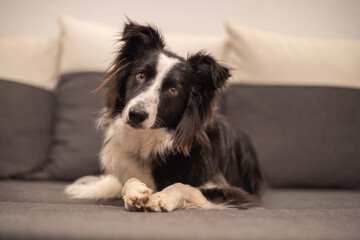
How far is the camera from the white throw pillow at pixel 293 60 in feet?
9.91

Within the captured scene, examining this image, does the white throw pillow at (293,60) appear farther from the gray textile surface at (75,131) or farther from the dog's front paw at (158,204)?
the dog's front paw at (158,204)

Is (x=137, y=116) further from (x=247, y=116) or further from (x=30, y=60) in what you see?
(x=30, y=60)

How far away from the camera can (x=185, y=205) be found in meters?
1.87

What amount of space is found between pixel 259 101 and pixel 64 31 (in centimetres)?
187

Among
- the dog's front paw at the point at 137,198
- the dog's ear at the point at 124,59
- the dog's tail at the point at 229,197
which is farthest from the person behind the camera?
the dog's ear at the point at 124,59

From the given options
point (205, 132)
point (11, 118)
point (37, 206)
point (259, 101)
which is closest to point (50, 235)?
point (37, 206)

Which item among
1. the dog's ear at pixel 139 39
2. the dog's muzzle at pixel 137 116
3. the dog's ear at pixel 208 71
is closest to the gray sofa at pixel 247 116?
the dog's muzzle at pixel 137 116

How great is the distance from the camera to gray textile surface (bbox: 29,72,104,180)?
272 centimetres

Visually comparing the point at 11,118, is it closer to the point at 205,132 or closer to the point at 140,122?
the point at 140,122

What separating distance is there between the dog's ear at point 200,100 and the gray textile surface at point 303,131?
841mm

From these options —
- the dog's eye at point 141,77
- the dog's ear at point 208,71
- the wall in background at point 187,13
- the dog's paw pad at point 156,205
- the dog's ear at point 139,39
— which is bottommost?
the dog's paw pad at point 156,205

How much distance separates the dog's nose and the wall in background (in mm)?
1907

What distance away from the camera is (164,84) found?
2053 mm

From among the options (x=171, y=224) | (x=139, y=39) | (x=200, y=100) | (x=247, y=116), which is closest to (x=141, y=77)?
(x=139, y=39)
